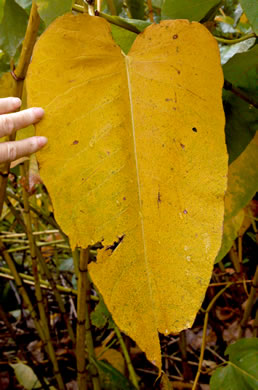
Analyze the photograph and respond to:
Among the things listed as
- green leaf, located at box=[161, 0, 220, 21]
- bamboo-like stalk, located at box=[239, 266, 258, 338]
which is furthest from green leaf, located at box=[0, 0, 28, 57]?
bamboo-like stalk, located at box=[239, 266, 258, 338]

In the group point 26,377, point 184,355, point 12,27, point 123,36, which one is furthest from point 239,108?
point 26,377

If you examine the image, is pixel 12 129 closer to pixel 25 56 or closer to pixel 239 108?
pixel 25 56

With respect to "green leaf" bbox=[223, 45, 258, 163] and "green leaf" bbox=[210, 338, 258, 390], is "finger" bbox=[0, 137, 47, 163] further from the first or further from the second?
"green leaf" bbox=[210, 338, 258, 390]

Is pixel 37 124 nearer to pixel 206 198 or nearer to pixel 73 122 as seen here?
pixel 73 122

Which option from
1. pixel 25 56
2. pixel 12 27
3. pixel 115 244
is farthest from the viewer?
pixel 12 27

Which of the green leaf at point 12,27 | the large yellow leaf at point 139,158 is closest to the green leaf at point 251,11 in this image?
the large yellow leaf at point 139,158

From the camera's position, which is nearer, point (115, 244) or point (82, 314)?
point (115, 244)

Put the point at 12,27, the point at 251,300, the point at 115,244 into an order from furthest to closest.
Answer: the point at 251,300 → the point at 12,27 → the point at 115,244
